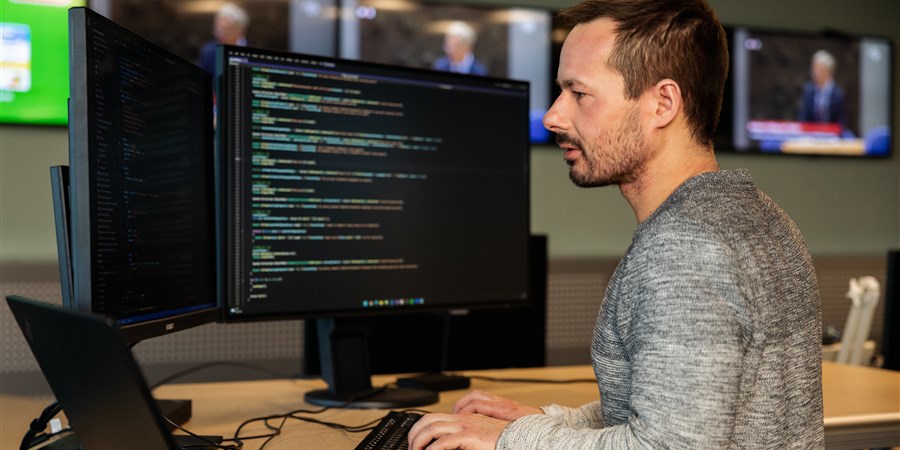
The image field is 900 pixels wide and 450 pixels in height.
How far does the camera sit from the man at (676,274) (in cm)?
81

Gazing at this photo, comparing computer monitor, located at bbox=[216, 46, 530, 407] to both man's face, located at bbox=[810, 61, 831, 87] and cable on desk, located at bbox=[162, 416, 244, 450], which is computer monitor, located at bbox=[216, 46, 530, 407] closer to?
cable on desk, located at bbox=[162, 416, 244, 450]

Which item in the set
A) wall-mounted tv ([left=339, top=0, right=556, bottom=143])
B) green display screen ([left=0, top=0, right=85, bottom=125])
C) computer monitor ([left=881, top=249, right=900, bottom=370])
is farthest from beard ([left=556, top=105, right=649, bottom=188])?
green display screen ([left=0, top=0, right=85, bottom=125])

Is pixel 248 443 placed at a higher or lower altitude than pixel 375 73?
lower

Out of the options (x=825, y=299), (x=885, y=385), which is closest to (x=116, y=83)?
(x=885, y=385)

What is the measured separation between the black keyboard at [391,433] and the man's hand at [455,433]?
0.30 feet

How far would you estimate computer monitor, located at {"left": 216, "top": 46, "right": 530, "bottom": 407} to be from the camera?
1412 millimetres

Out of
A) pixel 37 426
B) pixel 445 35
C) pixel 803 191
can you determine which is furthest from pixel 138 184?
pixel 803 191

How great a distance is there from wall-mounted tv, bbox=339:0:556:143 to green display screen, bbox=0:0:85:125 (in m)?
0.98

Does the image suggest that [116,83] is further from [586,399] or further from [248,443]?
[586,399]

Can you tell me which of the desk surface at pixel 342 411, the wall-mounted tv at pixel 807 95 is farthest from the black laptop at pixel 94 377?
the wall-mounted tv at pixel 807 95

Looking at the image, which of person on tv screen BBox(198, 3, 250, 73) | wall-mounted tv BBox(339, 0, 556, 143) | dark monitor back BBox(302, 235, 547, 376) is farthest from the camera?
wall-mounted tv BBox(339, 0, 556, 143)

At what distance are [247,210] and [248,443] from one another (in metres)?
0.40

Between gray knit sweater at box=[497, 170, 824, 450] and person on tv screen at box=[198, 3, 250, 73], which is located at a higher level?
person on tv screen at box=[198, 3, 250, 73]

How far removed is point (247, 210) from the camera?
141cm
